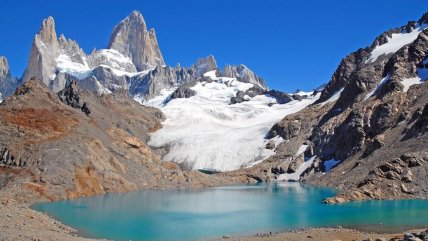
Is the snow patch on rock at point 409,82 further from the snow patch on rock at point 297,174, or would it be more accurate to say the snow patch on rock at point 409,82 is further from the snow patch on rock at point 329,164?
the snow patch on rock at point 297,174

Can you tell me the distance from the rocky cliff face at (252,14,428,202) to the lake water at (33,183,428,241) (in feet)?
25.8

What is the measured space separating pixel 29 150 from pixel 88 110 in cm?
5046

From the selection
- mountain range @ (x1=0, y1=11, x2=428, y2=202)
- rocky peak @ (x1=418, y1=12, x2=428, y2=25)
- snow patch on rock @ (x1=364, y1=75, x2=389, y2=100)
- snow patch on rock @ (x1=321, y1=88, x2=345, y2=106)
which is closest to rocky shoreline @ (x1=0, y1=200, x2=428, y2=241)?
mountain range @ (x1=0, y1=11, x2=428, y2=202)

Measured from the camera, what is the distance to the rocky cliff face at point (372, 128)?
226ft

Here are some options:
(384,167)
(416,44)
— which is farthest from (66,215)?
(416,44)

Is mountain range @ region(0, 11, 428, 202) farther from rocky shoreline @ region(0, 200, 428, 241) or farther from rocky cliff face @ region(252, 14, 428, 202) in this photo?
rocky shoreline @ region(0, 200, 428, 241)

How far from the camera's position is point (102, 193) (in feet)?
273

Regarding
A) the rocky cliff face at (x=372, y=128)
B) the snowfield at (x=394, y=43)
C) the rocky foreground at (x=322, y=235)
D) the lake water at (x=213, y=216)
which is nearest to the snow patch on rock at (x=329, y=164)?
the rocky cliff face at (x=372, y=128)

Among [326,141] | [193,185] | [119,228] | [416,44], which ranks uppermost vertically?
[416,44]

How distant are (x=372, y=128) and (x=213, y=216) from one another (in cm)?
6852

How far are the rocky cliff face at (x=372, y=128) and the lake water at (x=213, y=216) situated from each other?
7.85 meters

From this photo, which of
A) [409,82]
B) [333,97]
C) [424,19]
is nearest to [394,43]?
[424,19]

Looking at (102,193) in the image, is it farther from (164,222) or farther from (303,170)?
(303,170)

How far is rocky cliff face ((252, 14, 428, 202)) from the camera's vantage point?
6881 centimetres
